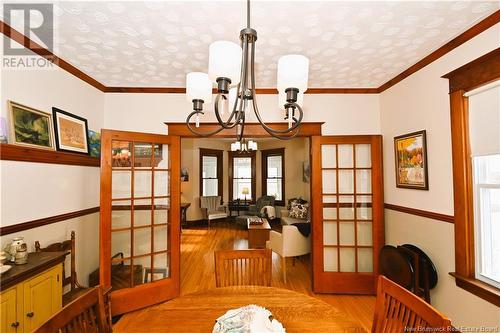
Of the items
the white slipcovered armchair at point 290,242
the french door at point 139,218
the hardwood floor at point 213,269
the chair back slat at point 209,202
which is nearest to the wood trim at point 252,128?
the french door at point 139,218

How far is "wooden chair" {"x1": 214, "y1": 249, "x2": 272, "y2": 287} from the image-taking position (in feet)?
6.11

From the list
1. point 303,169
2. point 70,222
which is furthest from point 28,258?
point 303,169

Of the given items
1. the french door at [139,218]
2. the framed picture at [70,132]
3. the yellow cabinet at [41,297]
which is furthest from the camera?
the french door at [139,218]

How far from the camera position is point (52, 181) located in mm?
2191

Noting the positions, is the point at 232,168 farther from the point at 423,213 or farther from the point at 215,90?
the point at 423,213

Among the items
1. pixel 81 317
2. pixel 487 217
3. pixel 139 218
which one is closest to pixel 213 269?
pixel 139 218

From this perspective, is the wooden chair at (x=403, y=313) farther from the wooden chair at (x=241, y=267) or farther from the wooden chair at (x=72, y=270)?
the wooden chair at (x=72, y=270)

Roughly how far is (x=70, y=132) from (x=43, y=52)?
73 centimetres

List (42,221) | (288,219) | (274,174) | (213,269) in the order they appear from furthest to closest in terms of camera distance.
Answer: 1. (274,174)
2. (288,219)
3. (213,269)
4. (42,221)

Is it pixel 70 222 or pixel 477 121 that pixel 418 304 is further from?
pixel 70 222

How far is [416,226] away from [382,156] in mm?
930

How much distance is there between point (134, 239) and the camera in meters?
2.73

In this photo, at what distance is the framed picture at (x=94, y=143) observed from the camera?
2.75m

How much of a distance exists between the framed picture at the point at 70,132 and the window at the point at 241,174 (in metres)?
5.08
